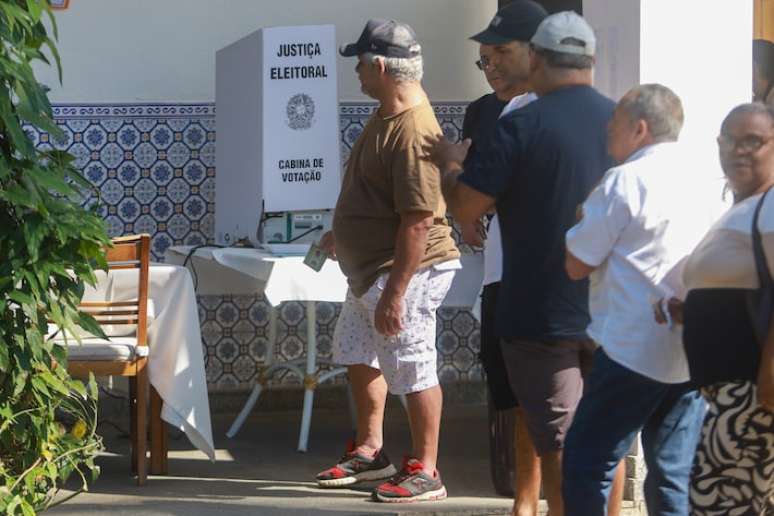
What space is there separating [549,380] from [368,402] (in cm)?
173

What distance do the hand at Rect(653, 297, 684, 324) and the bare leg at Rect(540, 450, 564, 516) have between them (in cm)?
58

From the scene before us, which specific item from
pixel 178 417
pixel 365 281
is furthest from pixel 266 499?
pixel 365 281

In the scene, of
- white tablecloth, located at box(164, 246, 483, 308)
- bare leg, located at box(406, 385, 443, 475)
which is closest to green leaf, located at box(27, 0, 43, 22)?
bare leg, located at box(406, 385, 443, 475)

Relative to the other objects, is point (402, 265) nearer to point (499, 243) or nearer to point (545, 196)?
point (499, 243)

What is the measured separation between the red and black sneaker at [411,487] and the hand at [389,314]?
1.77ft

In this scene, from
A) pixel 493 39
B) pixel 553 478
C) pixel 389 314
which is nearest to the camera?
pixel 553 478

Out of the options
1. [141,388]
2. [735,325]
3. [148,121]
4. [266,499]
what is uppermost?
[148,121]

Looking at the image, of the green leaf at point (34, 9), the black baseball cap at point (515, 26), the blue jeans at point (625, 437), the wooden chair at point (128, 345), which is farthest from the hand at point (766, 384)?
the wooden chair at point (128, 345)

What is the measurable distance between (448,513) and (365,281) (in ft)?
2.88

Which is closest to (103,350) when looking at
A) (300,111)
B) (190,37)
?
(300,111)

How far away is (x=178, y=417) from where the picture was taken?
5590 millimetres

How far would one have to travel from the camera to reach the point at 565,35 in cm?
374

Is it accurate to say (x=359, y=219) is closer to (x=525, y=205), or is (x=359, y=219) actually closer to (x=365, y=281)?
(x=365, y=281)

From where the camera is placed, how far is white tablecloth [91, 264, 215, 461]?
5.58 metres
